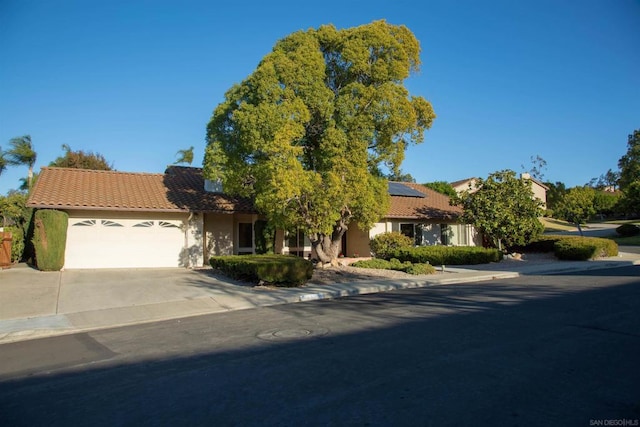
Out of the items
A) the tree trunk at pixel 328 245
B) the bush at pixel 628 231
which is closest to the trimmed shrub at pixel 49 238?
the tree trunk at pixel 328 245

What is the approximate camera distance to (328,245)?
63.0 feet

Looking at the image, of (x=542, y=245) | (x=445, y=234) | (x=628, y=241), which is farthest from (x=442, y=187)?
(x=542, y=245)

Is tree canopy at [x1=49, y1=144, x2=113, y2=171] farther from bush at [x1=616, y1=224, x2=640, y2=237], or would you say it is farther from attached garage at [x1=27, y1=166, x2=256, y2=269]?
bush at [x1=616, y1=224, x2=640, y2=237]

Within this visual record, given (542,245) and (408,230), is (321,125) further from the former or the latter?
(542,245)

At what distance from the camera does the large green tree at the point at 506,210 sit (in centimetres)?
2302

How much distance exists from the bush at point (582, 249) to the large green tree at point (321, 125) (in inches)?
445

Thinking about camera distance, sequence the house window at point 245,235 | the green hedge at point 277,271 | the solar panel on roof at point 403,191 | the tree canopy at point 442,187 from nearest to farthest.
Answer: the green hedge at point 277,271
the house window at point 245,235
the solar panel on roof at point 403,191
the tree canopy at point 442,187

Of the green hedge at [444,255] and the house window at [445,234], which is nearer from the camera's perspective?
the green hedge at [444,255]

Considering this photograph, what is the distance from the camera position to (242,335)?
26.5 feet

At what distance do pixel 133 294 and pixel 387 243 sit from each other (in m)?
13.7

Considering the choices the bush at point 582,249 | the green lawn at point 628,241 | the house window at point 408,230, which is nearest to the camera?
the bush at point 582,249

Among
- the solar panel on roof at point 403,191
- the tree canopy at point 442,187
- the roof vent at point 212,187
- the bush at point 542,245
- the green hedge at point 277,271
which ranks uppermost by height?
the tree canopy at point 442,187

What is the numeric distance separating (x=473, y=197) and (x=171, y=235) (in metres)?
15.4

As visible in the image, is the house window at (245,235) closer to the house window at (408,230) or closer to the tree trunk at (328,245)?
the tree trunk at (328,245)
